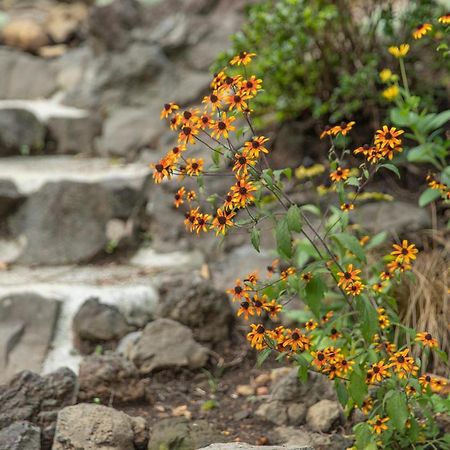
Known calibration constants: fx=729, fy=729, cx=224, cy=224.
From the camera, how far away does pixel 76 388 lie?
297 cm

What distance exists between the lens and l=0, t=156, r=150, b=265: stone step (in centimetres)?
442

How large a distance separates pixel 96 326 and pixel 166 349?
40 centimetres

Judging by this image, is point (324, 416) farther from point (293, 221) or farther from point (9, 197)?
point (9, 197)

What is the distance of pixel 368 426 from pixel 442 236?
70.6 inches

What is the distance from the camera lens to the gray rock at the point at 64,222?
4.41 metres

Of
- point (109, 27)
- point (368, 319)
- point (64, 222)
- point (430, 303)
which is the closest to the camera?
point (368, 319)

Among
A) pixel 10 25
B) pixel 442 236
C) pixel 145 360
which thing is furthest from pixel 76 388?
pixel 10 25

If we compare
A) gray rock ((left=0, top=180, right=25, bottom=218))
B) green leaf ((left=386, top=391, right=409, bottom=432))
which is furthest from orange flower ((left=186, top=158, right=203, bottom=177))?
gray rock ((left=0, top=180, right=25, bottom=218))

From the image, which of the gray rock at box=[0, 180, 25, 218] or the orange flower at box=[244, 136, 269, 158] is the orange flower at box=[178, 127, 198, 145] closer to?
the orange flower at box=[244, 136, 269, 158]

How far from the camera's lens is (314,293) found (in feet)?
7.65

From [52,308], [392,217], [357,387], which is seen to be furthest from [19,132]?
[357,387]

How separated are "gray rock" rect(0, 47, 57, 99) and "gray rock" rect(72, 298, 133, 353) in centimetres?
293

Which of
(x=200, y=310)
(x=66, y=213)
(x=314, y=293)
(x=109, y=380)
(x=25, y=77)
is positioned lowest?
(x=109, y=380)

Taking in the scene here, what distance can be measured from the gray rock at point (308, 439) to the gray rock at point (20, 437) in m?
0.91
